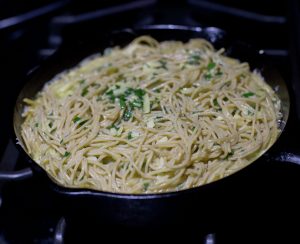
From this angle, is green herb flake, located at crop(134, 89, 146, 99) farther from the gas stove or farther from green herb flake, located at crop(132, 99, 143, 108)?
the gas stove

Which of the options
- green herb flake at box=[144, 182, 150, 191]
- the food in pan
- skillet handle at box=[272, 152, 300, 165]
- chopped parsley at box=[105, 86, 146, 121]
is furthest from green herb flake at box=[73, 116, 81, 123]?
skillet handle at box=[272, 152, 300, 165]

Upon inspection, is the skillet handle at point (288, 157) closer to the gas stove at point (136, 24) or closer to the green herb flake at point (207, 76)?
the gas stove at point (136, 24)

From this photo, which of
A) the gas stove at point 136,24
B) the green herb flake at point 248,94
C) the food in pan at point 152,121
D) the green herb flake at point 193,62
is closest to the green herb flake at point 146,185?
the food in pan at point 152,121

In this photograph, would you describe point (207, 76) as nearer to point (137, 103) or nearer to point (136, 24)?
point (137, 103)

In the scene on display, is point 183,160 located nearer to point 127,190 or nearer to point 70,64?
point 127,190

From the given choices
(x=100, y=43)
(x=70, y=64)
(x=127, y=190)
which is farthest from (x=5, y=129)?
(x=127, y=190)

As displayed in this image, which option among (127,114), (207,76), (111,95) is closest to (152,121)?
(127,114)

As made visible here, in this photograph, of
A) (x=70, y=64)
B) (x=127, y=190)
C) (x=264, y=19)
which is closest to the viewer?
(x=127, y=190)
